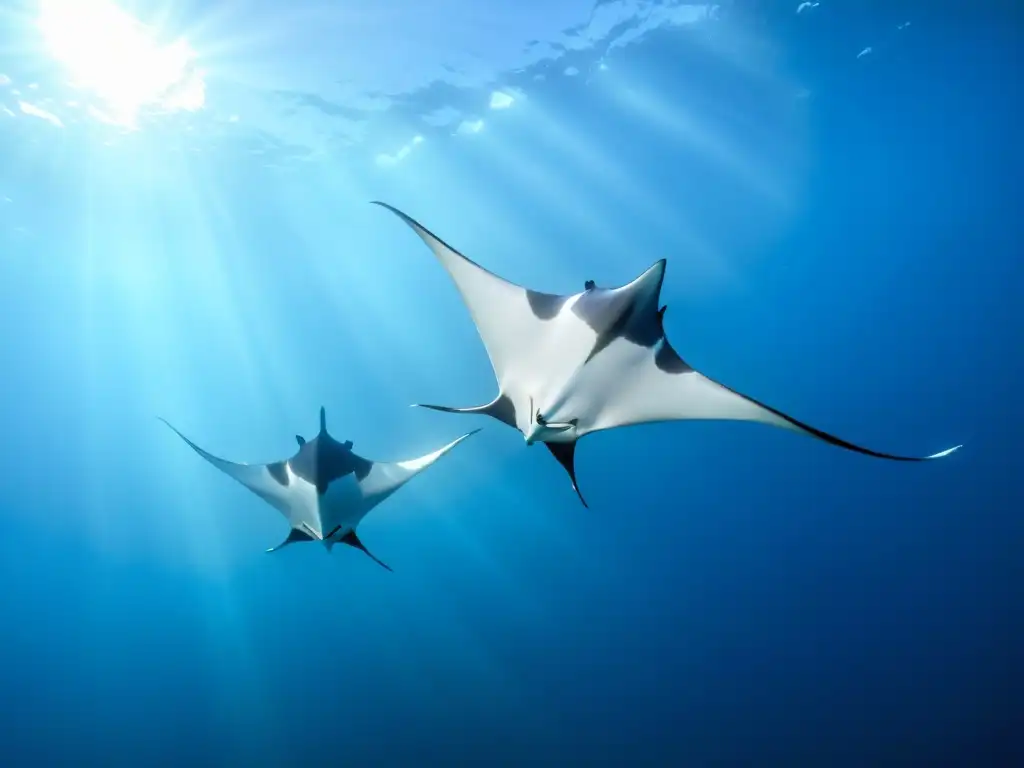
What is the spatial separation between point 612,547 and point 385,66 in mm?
25777

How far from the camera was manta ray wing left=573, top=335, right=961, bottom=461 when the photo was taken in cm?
318

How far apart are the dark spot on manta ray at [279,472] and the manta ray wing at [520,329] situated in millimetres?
2515

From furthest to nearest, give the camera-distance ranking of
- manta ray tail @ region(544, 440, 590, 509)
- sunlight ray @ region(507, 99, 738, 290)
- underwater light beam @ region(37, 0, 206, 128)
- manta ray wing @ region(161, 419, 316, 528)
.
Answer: sunlight ray @ region(507, 99, 738, 290), underwater light beam @ region(37, 0, 206, 128), manta ray wing @ region(161, 419, 316, 528), manta ray tail @ region(544, 440, 590, 509)

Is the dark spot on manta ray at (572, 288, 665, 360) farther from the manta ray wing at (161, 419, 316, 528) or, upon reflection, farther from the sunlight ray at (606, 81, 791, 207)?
the sunlight ray at (606, 81, 791, 207)

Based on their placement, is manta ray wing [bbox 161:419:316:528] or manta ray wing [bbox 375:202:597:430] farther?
manta ray wing [bbox 161:419:316:528]

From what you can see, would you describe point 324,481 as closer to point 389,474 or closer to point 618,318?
point 389,474

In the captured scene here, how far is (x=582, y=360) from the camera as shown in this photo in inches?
139

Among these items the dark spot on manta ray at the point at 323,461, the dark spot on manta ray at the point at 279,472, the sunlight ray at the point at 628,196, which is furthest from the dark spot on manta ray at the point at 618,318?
the sunlight ray at the point at 628,196

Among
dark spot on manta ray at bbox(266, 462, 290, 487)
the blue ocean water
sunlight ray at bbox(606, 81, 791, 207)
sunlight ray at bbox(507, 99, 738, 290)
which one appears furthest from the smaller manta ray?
sunlight ray at bbox(606, 81, 791, 207)

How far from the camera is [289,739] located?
26047 mm

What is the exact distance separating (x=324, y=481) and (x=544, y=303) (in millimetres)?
3001

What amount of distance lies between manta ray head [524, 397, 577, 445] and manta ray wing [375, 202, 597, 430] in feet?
0.48

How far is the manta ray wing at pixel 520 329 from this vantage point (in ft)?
11.6

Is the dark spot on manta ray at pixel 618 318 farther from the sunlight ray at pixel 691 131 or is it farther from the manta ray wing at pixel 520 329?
the sunlight ray at pixel 691 131
